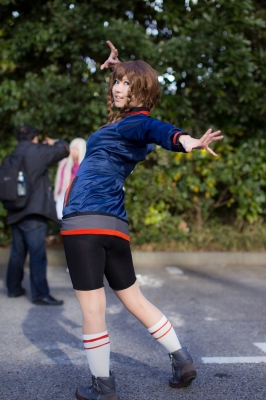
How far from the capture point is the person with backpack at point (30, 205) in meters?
5.49

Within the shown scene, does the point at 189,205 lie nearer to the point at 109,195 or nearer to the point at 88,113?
the point at 88,113

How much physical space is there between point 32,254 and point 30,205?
18.7 inches

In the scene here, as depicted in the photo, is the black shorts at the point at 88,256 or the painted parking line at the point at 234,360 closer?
the black shorts at the point at 88,256

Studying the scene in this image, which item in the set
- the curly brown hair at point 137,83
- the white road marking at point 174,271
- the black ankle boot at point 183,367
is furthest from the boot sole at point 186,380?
the white road marking at point 174,271

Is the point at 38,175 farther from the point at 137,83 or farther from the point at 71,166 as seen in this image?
the point at 137,83

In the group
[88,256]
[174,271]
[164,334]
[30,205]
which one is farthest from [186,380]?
[174,271]

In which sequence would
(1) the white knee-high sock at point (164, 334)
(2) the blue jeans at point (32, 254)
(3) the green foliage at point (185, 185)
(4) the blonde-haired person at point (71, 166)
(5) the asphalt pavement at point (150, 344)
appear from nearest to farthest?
(1) the white knee-high sock at point (164, 334), (5) the asphalt pavement at point (150, 344), (2) the blue jeans at point (32, 254), (4) the blonde-haired person at point (71, 166), (3) the green foliage at point (185, 185)

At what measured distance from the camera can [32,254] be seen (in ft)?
18.1

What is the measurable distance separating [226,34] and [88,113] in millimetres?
2211

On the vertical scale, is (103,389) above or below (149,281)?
above

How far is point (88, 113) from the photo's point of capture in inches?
325

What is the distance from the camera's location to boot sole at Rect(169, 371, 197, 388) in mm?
3074

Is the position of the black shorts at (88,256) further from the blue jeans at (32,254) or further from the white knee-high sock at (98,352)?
the blue jeans at (32,254)

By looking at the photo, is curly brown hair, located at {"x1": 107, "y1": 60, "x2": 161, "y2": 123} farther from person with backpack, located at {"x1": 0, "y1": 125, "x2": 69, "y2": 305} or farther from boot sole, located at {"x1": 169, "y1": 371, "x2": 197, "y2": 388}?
person with backpack, located at {"x1": 0, "y1": 125, "x2": 69, "y2": 305}
